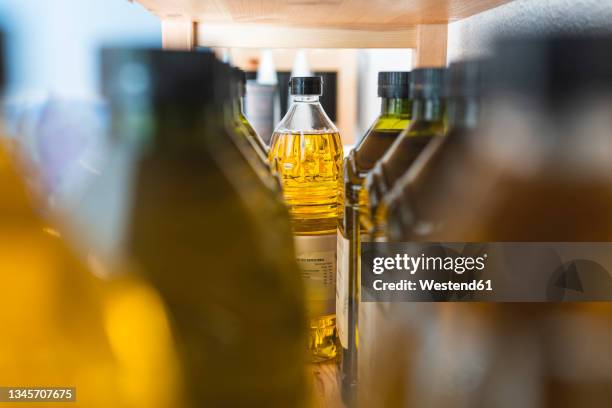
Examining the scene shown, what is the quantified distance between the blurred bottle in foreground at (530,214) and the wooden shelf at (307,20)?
0.16 meters

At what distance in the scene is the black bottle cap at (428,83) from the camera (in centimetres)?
37

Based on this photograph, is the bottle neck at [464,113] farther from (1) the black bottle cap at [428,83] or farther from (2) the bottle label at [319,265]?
(2) the bottle label at [319,265]

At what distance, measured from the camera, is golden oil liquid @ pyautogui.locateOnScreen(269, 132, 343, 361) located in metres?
0.53

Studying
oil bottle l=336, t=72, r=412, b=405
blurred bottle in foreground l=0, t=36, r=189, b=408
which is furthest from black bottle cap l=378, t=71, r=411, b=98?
blurred bottle in foreground l=0, t=36, r=189, b=408

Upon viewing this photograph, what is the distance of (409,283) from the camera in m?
0.37

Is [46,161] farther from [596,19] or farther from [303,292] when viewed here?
[596,19]

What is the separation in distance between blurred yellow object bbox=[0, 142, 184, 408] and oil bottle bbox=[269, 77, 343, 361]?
0.64ft

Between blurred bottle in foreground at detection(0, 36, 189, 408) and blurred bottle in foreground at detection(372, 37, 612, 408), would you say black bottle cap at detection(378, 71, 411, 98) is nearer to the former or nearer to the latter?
blurred bottle in foreground at detection(372, 37, 612, 408)

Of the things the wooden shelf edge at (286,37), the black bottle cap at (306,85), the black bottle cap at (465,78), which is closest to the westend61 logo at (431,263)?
the black bottle cap at (465,78)

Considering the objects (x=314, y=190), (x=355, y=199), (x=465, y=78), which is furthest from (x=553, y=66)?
(x=314, y=190)

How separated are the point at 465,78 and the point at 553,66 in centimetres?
6

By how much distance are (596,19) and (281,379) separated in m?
0.33

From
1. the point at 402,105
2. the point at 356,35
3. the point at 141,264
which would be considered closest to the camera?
the point at 141,264

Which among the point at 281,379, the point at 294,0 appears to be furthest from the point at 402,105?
the point at 281,379
